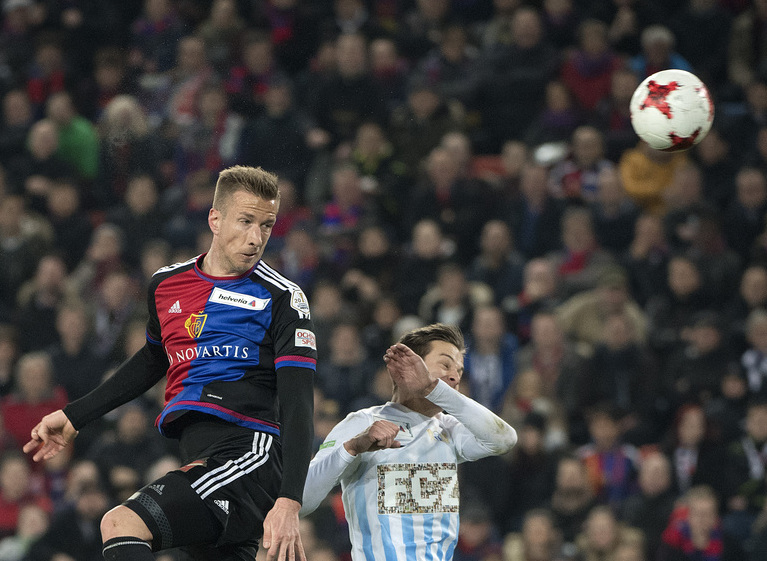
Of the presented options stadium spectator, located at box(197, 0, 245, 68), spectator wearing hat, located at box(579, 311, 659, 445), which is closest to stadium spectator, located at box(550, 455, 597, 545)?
spectator wearing hat, located at box(579, 311, 659, 445)

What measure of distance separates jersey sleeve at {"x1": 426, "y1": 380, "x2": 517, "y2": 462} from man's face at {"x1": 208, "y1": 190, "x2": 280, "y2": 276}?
3.10 ft

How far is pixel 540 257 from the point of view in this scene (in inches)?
435

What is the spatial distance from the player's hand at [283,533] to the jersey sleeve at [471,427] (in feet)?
3.26

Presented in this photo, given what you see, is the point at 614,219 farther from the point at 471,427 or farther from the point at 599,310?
the point at 471,427

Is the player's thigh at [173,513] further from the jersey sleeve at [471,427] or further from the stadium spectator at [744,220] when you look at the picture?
the stadium spectator at [744,220]

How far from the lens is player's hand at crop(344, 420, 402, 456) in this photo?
4.58m

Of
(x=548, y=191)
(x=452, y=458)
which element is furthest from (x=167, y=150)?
(x=452, y=458)

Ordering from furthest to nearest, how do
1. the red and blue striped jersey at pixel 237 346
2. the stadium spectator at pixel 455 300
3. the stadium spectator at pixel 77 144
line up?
the stadium spectator at pixel 77 144, the stadium spectator at pixel 455 300, the red and blue striped jersey at pixel 237 346

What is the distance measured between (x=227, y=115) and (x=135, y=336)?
9.85 ft

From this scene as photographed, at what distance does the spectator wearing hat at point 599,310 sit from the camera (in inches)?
391

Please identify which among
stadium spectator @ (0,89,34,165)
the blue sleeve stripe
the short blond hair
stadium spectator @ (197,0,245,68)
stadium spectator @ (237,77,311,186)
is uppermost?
stadium spectator @ (197,0,245,68)

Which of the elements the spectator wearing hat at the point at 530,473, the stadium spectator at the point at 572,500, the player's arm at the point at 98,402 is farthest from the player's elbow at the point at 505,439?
the spectator wearing hat at the point at 530,473

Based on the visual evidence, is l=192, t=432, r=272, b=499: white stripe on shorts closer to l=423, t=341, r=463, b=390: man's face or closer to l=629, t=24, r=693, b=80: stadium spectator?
l=423, t=341, r=463, b=390: man's face

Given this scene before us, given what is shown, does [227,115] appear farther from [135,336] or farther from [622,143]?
[622,143]
